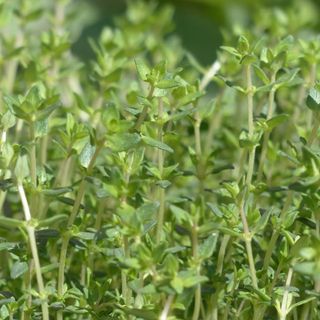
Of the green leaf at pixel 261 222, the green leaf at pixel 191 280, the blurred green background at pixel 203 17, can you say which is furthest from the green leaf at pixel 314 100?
the blurred green background at pixel 203 17

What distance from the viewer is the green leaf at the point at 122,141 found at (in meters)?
0.67

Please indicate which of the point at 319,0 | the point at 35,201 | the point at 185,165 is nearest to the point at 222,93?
the point at 185,165

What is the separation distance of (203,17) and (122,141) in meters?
1.57

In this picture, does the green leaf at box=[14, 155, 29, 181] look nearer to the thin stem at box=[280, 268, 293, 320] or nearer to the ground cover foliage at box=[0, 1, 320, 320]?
the ground cover foliage at box=[0, 1, 320, 320]

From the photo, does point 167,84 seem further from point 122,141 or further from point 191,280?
point 191,280

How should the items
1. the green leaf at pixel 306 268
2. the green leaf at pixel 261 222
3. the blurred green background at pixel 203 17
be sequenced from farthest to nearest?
1. the blurred green background at pixel 203 17
2. the green leaf at pixel 261 222
3. the green leaf at pixel 306 268

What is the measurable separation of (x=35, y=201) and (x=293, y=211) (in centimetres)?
27

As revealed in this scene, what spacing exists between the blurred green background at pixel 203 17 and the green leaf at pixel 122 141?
0.83m

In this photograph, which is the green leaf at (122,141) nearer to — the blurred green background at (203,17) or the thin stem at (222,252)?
the thin stem at (222,252)

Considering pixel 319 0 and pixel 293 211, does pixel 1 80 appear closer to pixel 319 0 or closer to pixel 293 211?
pixel 293 211

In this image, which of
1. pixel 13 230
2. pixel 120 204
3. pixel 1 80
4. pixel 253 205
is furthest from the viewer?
pixel 1 80

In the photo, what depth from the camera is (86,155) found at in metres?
0.74

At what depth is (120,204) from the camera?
26.7 inches

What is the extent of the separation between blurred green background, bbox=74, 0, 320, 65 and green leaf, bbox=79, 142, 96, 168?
79 centimetres
